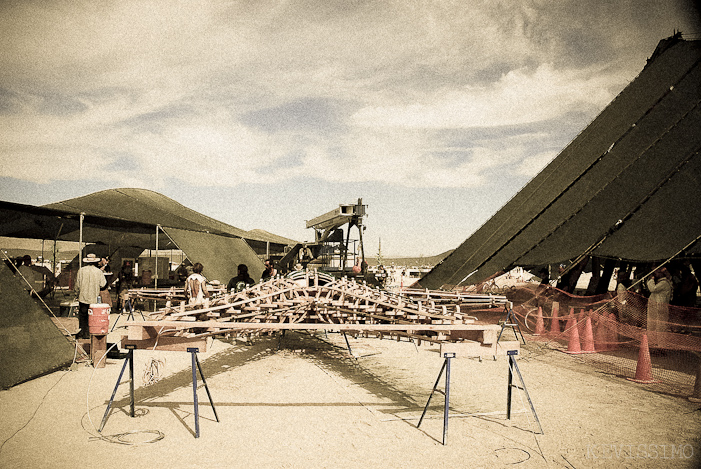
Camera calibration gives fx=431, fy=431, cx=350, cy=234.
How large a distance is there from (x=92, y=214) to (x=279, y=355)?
317 inches

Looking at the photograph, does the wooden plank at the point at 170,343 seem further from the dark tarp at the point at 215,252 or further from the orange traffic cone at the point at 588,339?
→ the dark tarp at the point at 215,252

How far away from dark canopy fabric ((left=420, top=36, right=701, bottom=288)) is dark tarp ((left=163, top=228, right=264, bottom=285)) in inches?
347

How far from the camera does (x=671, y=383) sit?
7.89 metres

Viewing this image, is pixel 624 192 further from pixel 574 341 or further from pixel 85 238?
pixel 85 238

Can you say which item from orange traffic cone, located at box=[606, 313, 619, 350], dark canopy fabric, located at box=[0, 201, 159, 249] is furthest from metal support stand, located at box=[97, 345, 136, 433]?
orange traffic cone, located at box=[606, 313, 619, 350]

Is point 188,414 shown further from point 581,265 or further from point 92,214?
point 581,265

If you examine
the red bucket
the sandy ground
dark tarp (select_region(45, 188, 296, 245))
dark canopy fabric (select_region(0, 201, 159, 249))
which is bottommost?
the sandy ground

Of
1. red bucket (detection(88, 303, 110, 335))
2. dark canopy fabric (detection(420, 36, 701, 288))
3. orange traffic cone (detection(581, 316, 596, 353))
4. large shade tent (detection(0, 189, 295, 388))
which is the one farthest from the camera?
dark canopy fabric (detection(420, 36, 701, 288))

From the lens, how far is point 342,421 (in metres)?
5.90

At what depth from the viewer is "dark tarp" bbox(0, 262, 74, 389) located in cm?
709

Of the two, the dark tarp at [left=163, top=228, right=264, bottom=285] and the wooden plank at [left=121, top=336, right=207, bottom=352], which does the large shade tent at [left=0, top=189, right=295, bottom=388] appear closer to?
the dark tarp at [left=163, top=228, right=264, bottom=285]

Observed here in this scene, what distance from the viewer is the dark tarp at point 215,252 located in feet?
56.9

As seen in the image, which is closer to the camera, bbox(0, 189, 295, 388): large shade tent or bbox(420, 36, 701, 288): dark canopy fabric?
Answer: bbox(0, 189, 295, 388): large shade tent

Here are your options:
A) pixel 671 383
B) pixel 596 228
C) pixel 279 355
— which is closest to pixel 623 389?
pixel 671 383
